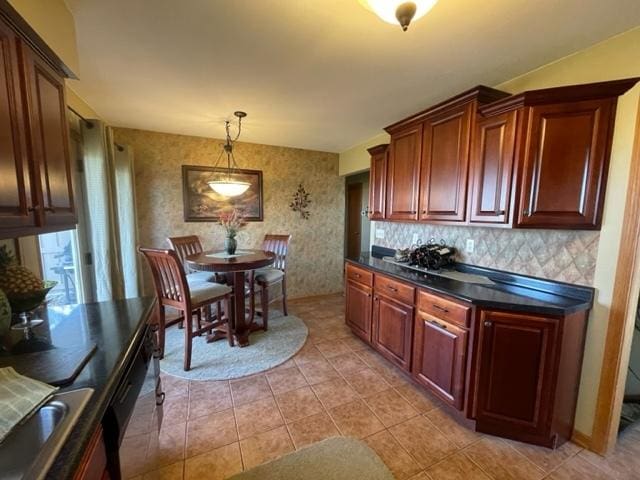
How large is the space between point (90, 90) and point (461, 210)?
3.08 meters

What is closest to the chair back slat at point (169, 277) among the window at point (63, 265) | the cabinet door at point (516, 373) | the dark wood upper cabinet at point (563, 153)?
the window at point (63, 265)

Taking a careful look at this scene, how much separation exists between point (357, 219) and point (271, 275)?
2425mm

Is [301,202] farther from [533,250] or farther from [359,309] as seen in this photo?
[533,250]

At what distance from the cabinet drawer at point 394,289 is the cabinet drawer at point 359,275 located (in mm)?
96

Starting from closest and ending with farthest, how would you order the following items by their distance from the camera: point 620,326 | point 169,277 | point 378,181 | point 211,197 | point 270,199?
point 620,326
point 169,277
point 378,181
point 211,197
point 270,199

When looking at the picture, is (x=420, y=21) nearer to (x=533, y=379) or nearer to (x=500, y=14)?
(x=500, y=14)

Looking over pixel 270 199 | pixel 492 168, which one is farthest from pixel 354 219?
pixel 492 168

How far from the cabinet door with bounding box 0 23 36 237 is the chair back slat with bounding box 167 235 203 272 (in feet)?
7.15

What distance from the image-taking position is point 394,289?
2.32 metres

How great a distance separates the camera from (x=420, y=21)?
138cm

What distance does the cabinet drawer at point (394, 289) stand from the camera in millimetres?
2159

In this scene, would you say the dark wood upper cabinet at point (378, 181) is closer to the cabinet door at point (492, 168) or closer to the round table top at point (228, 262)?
the cabinet door at point (492, 168)

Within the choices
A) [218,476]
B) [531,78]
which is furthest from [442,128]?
[218,476]

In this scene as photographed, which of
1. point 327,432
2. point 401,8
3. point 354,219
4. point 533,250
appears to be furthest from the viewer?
point 354,219
